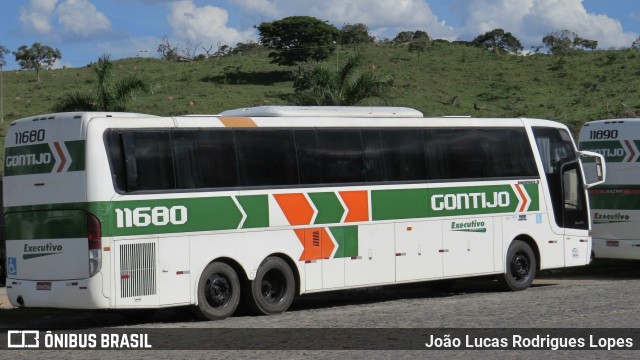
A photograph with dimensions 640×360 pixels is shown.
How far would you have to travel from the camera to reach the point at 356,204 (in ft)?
57.0

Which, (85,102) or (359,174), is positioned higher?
(85,102)

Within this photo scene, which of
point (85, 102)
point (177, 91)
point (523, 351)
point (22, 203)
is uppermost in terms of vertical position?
point (177, 91)

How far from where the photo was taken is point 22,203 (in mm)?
14930

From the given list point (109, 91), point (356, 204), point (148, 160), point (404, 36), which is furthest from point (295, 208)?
point (404, 36)

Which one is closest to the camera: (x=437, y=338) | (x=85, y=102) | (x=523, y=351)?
(x=523, y=351)

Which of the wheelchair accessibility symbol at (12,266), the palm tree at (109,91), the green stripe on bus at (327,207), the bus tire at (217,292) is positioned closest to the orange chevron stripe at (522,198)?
the green stripe on bus at (327,207)

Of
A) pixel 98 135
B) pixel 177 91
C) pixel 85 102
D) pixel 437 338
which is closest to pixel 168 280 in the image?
pixel 98 135

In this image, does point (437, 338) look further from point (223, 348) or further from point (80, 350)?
point (80, 350)

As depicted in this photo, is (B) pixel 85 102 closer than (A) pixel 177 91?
Yes

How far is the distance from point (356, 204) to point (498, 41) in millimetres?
83034

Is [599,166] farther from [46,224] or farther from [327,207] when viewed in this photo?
[46,224]

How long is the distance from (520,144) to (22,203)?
9.63m

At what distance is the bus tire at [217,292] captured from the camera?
15.3 meters

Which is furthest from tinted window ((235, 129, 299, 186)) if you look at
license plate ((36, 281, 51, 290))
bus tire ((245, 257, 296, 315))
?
license plate ((36, 281, 51, 290))
